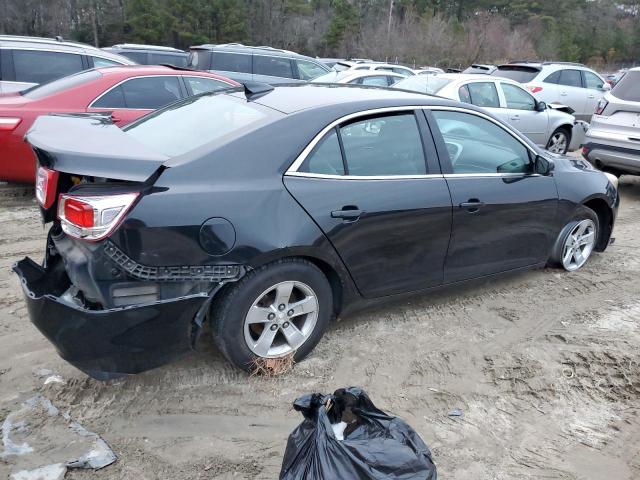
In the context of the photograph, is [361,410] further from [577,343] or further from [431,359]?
[577,343]

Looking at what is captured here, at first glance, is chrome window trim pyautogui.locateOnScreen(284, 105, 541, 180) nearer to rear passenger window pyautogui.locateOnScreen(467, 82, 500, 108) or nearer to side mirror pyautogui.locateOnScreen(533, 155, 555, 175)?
A: side mirror pyautogui.locateOnScreen(533, 155, 555, 175)

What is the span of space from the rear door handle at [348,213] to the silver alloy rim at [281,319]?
441 millimetres

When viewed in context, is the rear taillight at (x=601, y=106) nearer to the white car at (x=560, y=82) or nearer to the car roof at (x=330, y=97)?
the white car at (x=560, y=82)

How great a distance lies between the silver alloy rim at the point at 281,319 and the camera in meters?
3.08

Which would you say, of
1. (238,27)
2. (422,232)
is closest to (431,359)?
(422,232)

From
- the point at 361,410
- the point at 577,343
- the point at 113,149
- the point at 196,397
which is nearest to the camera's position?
the point at 361,410

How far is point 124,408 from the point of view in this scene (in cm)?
295

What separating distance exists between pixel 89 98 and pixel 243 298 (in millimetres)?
3995

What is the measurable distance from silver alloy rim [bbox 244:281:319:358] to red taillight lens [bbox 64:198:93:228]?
0.93m

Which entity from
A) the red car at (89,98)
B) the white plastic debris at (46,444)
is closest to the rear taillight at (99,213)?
the white plastic debris at (46,444)

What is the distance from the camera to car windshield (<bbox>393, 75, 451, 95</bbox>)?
8312 millimetres

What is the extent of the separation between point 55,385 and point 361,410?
71.9 inches

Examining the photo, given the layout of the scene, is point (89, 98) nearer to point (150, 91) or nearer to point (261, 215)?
point (150, 91)

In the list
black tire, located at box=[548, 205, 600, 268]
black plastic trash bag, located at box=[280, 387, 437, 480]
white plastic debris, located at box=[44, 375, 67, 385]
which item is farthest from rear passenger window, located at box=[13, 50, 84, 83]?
black plastic trash bag, located at box=[280, 387, 437, 480]
